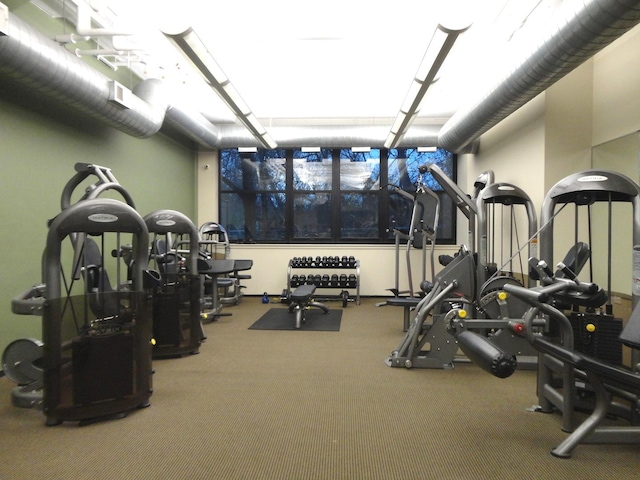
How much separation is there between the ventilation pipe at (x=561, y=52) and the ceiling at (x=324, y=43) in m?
0.25

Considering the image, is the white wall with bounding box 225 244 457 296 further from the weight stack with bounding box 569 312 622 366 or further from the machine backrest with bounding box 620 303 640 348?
the machine backrest with bounding box 620 303 640 348

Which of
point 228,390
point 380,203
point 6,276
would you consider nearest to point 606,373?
point 228,390

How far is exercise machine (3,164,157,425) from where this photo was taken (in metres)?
2.26

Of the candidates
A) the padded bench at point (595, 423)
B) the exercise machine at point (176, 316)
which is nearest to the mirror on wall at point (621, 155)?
the padded bench at point (595, 423)

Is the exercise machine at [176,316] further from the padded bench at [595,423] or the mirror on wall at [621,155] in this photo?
the mirror on wall at [621,155]

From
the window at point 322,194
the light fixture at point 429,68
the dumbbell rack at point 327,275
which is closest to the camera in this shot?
the light fixture at point 429,68

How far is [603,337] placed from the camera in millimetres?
2426

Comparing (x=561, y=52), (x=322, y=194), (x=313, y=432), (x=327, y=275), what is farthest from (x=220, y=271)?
(x=561, y=52)

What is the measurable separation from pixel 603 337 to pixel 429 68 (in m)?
2.35

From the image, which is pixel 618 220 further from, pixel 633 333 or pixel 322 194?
pixel 322 194

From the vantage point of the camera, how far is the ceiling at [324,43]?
11.2 ft

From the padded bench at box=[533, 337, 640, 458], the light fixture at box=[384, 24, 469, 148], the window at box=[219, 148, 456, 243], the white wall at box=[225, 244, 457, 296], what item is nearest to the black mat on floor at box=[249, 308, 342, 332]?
the white wall at box=[225, 244, 457, 296]

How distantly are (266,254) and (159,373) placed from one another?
4076mm

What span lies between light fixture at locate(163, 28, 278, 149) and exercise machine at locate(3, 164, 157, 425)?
4.12ft
